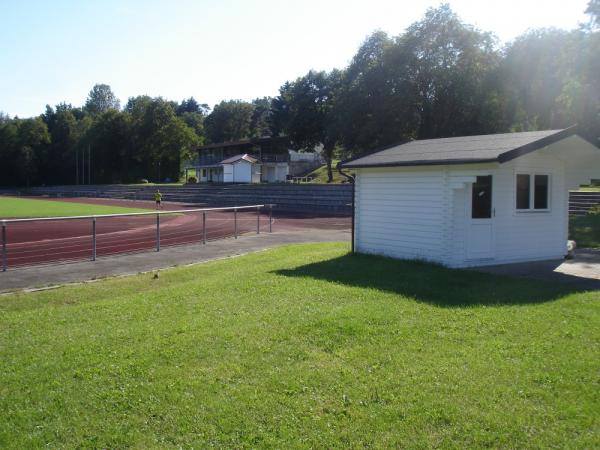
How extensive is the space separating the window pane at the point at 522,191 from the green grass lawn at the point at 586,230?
19.6ft

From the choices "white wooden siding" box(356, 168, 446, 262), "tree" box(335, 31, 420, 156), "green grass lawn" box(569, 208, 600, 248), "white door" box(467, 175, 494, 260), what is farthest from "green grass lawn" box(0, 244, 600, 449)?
"tree" box(335, 31, 420, 156)

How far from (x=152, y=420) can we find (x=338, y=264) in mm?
8359

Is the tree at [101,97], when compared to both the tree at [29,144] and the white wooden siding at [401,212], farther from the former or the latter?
the white wooden siding at [401,212]

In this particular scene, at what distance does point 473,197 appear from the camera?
12.7m

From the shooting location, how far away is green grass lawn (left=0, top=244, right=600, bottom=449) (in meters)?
4.36

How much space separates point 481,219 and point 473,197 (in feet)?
1.79

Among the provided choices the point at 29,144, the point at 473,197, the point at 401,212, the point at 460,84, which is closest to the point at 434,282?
the point at 473,197

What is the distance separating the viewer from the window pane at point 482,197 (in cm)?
1273

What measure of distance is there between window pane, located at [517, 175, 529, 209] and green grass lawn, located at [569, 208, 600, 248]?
19.6ft

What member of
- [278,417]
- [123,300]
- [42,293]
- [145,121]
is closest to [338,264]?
[123,300]

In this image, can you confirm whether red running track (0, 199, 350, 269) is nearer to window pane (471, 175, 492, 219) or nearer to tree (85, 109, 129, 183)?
window pane (471, 175, 492, 219)

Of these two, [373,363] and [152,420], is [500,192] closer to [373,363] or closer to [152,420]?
[373,363]

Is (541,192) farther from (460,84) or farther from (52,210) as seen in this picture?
(52,210)

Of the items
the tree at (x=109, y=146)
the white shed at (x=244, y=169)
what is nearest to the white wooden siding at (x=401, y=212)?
the white shed at (x=244, y=169)
